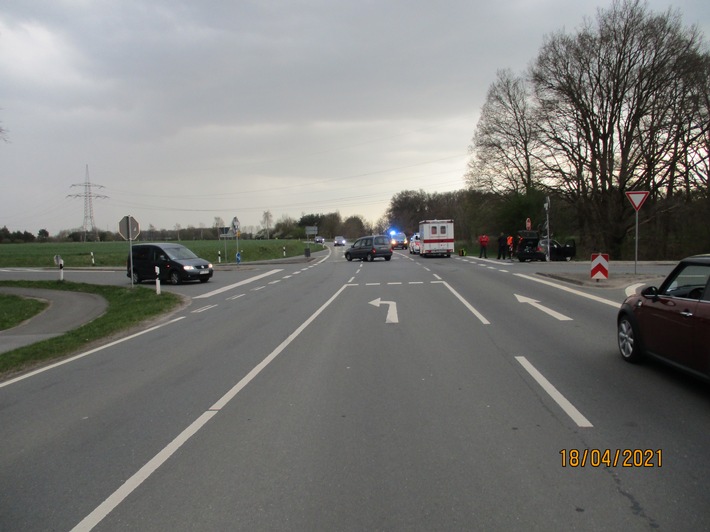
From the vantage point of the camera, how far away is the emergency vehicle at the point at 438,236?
4156cm

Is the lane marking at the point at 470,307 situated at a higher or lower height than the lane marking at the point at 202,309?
higher

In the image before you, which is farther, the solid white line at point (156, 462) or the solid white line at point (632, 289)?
the solid white line at point (632, 289)

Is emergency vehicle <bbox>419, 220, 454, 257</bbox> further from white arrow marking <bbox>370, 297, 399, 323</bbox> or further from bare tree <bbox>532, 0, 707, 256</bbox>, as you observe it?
white arrow marking <bbox>370, 297, 399, 323</bbox>

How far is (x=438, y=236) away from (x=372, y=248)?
5.70 meters

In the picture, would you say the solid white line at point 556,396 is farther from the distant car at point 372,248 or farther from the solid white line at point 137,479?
the distant car at point 372,248

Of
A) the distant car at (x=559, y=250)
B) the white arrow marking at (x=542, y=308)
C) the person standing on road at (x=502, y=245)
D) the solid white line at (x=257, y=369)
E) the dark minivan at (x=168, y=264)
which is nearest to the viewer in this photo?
the solid white line at (x=257, y=369)

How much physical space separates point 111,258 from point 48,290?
2837 centimetres

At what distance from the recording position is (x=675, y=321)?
5977mm

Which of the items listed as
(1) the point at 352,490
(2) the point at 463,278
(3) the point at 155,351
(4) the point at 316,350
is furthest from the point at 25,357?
(2) the point at 463,278

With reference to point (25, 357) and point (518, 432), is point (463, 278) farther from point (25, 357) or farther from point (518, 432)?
point (518, 432)

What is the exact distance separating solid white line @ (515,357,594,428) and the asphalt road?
0.04 metres

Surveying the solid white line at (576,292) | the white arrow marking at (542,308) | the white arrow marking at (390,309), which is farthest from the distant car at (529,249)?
the white arrow marking at (390,309)

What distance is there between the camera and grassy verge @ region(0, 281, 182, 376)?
9.42 meters

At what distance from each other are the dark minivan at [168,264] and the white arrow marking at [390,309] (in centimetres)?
1186
